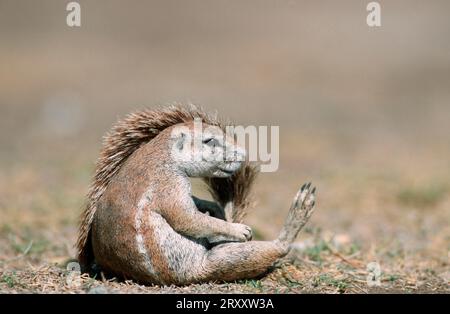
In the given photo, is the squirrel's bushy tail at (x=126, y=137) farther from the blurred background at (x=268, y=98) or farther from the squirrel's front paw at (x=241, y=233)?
the blurred background at (x=268, y=98)

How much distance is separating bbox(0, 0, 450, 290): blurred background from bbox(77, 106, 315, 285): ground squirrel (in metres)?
2.11

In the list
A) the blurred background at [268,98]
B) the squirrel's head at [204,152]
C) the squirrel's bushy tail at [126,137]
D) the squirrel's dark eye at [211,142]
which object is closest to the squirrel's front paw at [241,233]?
the squirrel's head at [204,152]

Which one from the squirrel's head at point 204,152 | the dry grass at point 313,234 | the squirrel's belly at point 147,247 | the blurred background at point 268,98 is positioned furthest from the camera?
the blurred background at point 268,98

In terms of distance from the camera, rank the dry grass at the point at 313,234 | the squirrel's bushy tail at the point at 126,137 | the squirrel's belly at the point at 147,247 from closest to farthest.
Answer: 1. the squirrel's belly at the point at 147,247
2. the dry grass at the point at 313,234
3. the squirrel's bushy tail at the point at 126,137

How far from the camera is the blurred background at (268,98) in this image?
410 inches

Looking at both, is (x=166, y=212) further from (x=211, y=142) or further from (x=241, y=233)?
(x=211, y=142)

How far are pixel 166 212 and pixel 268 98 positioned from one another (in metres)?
14.3

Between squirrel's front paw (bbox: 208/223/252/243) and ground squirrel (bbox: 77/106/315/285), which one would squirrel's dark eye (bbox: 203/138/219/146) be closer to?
ground squirrel (bbox: 77/106/315/285)

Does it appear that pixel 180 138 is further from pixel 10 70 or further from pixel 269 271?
pixel 10 70

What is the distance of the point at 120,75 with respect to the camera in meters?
22.1

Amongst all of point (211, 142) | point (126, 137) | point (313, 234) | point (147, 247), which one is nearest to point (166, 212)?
point (147, 247)

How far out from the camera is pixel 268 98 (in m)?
20.0

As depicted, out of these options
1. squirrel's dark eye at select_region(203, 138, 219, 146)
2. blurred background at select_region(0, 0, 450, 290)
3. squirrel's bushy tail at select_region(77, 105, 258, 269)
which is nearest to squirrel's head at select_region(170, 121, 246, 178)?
squirrel's dark eye at select_region(203, 138, 219, 146)

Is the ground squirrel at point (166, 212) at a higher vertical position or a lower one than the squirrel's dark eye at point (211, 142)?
lower
